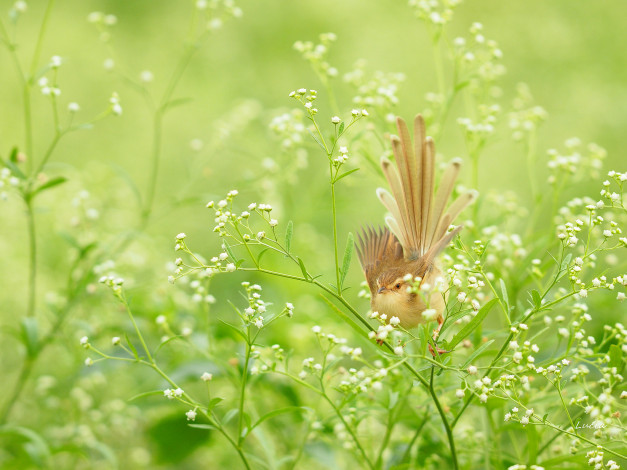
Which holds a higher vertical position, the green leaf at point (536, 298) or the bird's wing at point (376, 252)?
the green leaf at point (536, 298)

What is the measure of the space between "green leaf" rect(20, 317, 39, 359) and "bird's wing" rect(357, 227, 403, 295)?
3.31 feet

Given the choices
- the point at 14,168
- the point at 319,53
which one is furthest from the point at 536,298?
the point at 14,168

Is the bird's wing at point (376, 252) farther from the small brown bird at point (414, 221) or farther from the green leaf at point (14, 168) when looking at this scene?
the green leaf at point (14, 168)

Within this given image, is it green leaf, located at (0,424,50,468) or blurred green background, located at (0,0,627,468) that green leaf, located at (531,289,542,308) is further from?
blurred green background, located at (0,0,627,468)

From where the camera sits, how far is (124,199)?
3383 mm

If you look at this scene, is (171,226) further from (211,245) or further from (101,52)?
(101,52)

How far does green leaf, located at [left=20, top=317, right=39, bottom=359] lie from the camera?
7.04ft

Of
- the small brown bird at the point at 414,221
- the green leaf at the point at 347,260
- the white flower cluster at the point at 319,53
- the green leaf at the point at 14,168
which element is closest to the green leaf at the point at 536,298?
the small brown bird at the point at 414,221

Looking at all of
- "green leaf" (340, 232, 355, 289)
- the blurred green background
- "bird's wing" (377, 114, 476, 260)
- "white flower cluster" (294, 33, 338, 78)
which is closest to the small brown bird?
"bird's wing" (377, 114, 476, 260)

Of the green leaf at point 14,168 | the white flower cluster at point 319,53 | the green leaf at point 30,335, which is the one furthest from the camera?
the white flower cluster at point 319,53

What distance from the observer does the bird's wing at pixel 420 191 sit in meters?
1.56

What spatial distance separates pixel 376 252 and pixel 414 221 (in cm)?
20

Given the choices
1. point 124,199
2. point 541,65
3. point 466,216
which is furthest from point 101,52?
point 466,216

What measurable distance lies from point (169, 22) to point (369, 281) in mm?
5012
